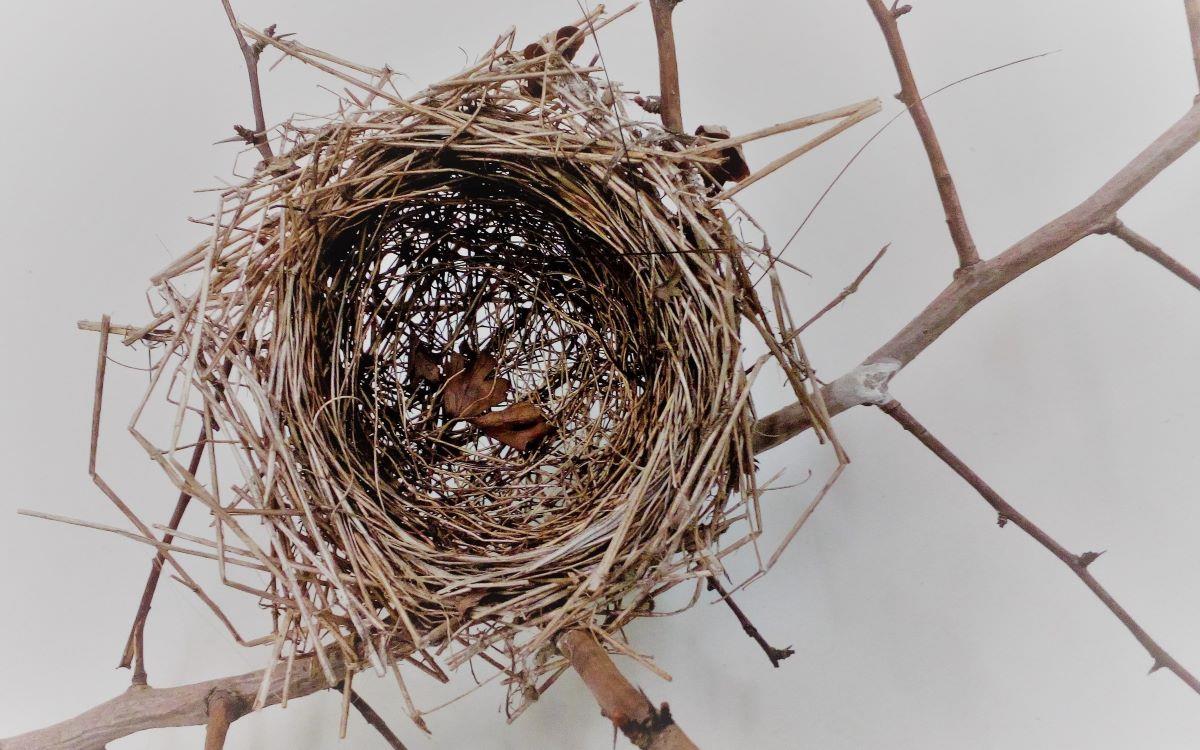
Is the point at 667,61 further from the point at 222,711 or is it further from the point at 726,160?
the point at 222,711

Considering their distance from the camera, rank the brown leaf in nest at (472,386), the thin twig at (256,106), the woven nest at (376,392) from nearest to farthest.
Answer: the woven nest at (376,392)
the thin twig at (256,106)
the brown leaf in nest at (472,386)

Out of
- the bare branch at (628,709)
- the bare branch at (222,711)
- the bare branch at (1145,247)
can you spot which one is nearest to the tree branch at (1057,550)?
the bare branch at (1145,247)

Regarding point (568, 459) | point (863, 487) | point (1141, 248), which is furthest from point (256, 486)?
point (1141, 248)

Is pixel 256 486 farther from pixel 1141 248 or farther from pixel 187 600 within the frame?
pixel 1141 248

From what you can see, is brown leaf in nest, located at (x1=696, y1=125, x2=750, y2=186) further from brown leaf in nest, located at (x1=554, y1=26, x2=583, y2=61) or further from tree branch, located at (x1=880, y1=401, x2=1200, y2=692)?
tree branch, located at (x1=880, y1=401, x2=1200, y2=692)

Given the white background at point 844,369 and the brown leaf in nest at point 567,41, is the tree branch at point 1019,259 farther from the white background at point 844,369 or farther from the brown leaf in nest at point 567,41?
the brown leaf in nest at point 567,41

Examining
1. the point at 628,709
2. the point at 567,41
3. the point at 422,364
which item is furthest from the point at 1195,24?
the point at 422,364

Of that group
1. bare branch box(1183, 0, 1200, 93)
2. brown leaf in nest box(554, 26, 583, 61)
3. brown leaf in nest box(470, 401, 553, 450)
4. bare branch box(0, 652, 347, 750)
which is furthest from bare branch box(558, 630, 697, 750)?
bare branch box(1183, 0, 1200, 93)
